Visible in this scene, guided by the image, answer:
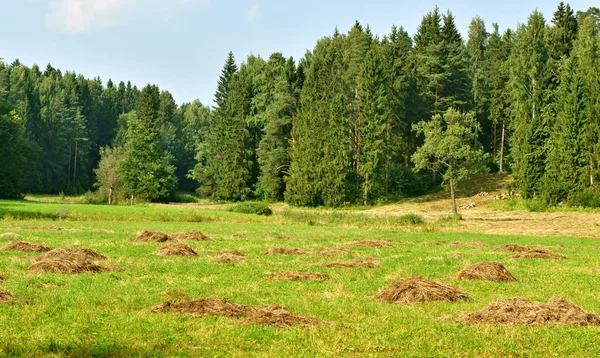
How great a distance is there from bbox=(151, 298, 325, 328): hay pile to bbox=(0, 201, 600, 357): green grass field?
16.3 inches

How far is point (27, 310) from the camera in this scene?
12.8 meters

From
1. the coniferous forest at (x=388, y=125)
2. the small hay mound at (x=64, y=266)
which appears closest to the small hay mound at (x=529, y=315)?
the small hay mound at (x=64, y=266)

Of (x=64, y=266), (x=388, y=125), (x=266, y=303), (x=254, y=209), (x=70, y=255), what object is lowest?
(x=266, y=303)

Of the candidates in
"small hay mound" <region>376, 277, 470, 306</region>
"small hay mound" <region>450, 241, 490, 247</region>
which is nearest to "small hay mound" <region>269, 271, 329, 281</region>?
"small hay mound" <region>376, 277, 470, 306</region>

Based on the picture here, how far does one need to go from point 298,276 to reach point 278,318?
679cm

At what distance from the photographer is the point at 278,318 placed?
12.4m

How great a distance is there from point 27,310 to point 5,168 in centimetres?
9284

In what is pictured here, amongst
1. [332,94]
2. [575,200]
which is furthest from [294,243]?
[332,94]

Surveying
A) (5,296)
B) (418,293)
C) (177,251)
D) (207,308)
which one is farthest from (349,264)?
(5,296)

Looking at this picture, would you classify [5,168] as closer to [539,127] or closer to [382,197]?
[382,197]

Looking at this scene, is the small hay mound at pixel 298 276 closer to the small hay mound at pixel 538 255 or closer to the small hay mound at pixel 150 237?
the small hay mound at pixel 538 255

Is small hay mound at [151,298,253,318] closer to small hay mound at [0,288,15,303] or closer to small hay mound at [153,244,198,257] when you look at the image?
small hay mound at [0,288,15,303]

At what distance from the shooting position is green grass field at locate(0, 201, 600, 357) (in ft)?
34.9

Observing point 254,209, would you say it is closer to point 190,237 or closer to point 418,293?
point 190,237
